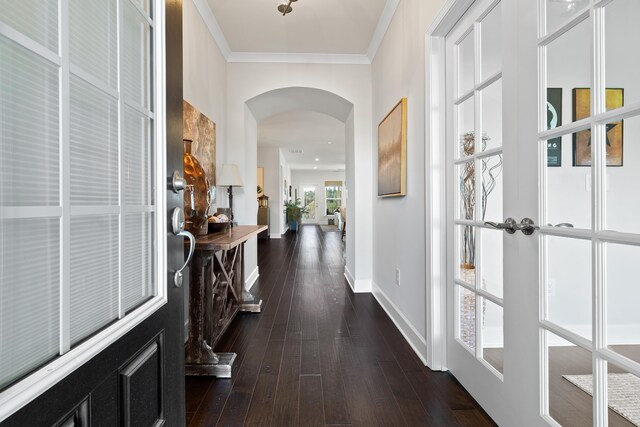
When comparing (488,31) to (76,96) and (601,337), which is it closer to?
(601,337)

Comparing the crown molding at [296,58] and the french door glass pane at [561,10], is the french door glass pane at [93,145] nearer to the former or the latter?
the french door glass pane at [561,10]

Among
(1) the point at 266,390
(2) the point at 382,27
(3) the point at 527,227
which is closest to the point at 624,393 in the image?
(3) the point at 527,227

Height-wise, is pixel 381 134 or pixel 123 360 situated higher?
pixel 381 134

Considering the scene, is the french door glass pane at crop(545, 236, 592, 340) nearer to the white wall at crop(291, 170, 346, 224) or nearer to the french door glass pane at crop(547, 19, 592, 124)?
the french door glass pane at crop(547, 19, 592, 124)

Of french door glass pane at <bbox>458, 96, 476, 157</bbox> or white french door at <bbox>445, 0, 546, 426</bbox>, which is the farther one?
french door glass pane at <bbox>458, 96, 476, 157</bbox>

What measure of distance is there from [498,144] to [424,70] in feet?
2.89

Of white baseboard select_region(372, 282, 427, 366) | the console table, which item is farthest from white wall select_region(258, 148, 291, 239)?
the console table

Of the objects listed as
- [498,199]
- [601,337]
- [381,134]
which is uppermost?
[381,134]

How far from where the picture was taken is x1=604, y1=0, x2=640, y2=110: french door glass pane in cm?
89

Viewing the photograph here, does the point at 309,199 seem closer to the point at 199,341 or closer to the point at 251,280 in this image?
the point at 251,280

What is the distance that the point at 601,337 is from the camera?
987 millimetres

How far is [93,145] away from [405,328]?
238 cm

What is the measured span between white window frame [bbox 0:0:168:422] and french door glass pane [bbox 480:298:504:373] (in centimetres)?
138

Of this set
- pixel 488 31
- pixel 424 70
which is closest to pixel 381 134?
pixel 424 70
